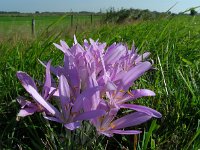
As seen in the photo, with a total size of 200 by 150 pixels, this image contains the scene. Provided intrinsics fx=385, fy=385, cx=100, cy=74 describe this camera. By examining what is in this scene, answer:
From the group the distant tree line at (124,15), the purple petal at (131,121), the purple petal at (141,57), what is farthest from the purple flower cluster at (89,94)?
the distant tree line at (124,15)

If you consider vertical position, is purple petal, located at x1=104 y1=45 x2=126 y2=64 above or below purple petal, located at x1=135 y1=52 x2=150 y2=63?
above

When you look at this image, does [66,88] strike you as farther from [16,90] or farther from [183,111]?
[16,90]

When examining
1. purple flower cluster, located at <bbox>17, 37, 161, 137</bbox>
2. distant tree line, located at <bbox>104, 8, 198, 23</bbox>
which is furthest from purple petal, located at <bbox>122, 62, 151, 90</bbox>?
distant tree line, located at <bbox>104, 8, 198, 23</bbox>

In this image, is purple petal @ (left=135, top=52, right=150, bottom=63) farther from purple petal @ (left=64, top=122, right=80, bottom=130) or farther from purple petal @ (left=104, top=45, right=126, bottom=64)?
purple petal @ (left=64, top=122, right=80, bottom=130)

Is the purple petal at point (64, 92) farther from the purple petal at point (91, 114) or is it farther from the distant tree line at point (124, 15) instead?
the distant tree line at point (124, 15)

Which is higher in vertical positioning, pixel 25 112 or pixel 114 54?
pixel 114 54

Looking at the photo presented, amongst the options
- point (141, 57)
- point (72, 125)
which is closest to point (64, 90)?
point (72, 125)

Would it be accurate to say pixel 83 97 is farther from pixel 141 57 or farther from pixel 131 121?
pixel 141 57

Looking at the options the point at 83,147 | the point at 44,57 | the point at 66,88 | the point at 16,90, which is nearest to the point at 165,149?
the point at 83,147
